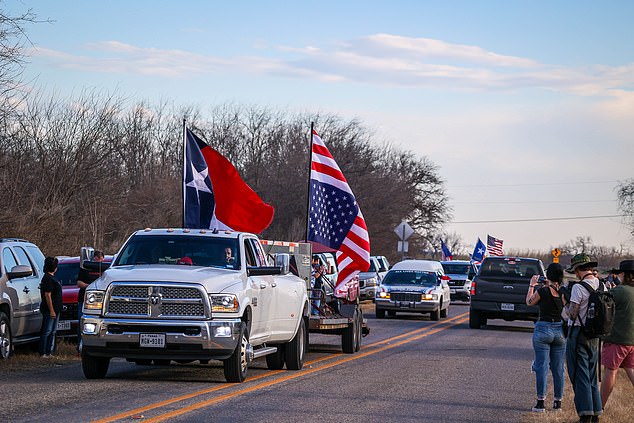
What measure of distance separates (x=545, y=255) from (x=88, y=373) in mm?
Answer: 156592

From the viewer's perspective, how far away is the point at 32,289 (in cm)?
1864

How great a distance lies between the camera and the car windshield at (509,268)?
104ft

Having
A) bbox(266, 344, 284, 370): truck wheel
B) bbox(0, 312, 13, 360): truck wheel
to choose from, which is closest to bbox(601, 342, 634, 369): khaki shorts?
bbox(266, 344, 284, 370): truck wheel

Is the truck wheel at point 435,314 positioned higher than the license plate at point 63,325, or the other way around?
the license plate at point 63,325

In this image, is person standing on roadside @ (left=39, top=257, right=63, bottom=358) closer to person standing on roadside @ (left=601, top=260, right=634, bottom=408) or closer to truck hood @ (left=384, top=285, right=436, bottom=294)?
person standing on roadside @ (left=601, top=260, right=634, bottom=408)

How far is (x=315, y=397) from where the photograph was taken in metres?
13.5

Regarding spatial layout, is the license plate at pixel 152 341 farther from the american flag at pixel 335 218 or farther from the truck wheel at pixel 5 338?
the american flag at pixel 335 218

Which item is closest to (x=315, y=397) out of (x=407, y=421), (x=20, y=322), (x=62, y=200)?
(x=407, y=421)

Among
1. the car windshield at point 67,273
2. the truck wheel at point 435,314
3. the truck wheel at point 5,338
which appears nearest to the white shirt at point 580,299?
the truck wheel at point 5,338

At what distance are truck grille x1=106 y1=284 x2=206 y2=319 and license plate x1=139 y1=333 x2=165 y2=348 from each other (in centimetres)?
29

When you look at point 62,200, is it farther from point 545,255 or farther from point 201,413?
point 545,255

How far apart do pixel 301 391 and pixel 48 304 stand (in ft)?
18.9

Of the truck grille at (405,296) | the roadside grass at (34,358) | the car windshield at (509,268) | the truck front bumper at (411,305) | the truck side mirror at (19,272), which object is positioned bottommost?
the roadside grass at (34,358)

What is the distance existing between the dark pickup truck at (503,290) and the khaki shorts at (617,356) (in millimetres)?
18634
